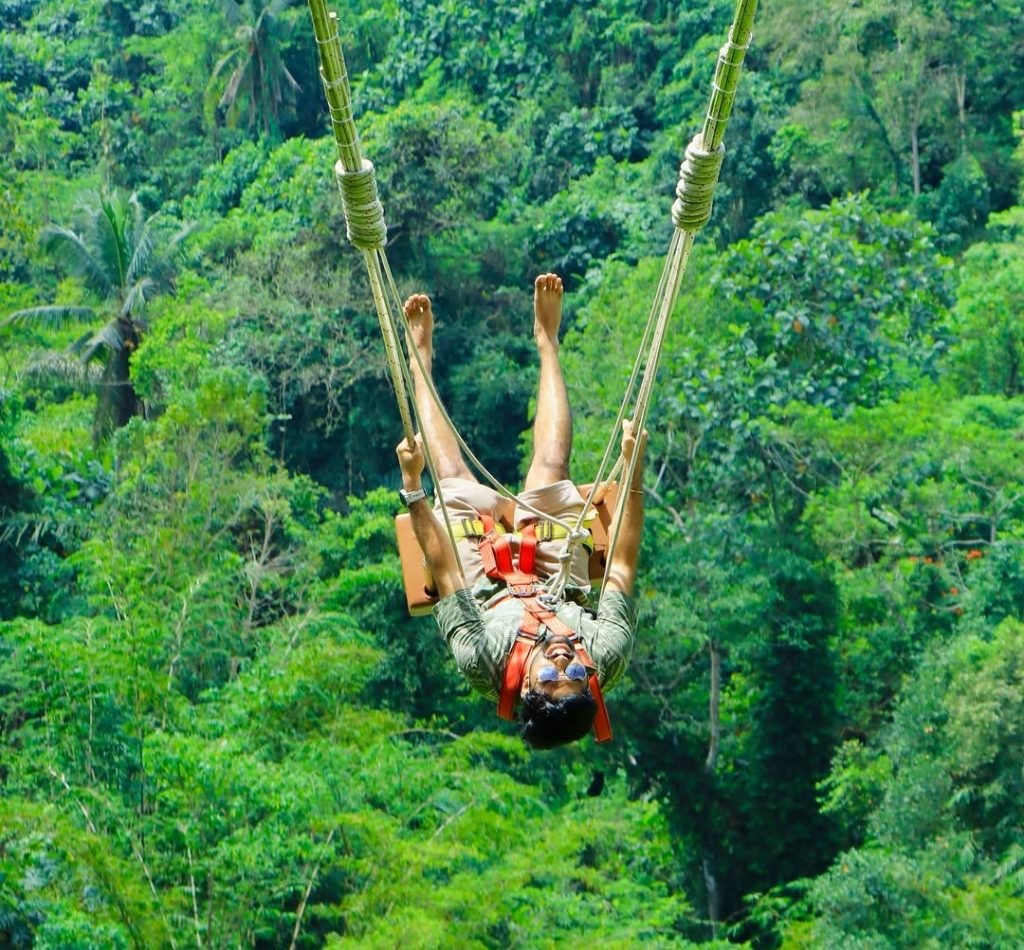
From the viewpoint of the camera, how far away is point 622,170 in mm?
19766

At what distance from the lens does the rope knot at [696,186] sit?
405cm

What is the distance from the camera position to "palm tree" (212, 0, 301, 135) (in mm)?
21188

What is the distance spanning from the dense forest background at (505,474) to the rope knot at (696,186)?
5134 mm

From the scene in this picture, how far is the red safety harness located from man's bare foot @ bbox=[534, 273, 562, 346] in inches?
24.6

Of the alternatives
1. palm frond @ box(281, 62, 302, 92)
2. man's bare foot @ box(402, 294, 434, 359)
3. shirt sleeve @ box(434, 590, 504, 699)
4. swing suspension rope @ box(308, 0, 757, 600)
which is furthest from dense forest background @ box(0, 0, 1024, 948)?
swing suspension rope @ box(308, 0, 757, 600)

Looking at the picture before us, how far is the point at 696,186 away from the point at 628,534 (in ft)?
2.31

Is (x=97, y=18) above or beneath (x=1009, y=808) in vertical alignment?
above

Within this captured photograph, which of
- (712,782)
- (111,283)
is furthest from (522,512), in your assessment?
(111,283)

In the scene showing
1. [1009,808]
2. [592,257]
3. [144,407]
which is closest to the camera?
[1009,808]

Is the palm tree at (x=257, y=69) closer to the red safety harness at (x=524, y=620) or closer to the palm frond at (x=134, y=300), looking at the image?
the palm frond at (x=134, y=300)

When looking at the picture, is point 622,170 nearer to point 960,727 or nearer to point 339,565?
point 339,565

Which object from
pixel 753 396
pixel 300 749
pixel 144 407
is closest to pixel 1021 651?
pixel 753 396

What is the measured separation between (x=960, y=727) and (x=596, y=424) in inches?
142

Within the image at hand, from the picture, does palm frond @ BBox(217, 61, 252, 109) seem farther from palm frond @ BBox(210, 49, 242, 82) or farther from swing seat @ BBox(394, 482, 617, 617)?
swing seat @ BBox(394, 482, 617, 617)
